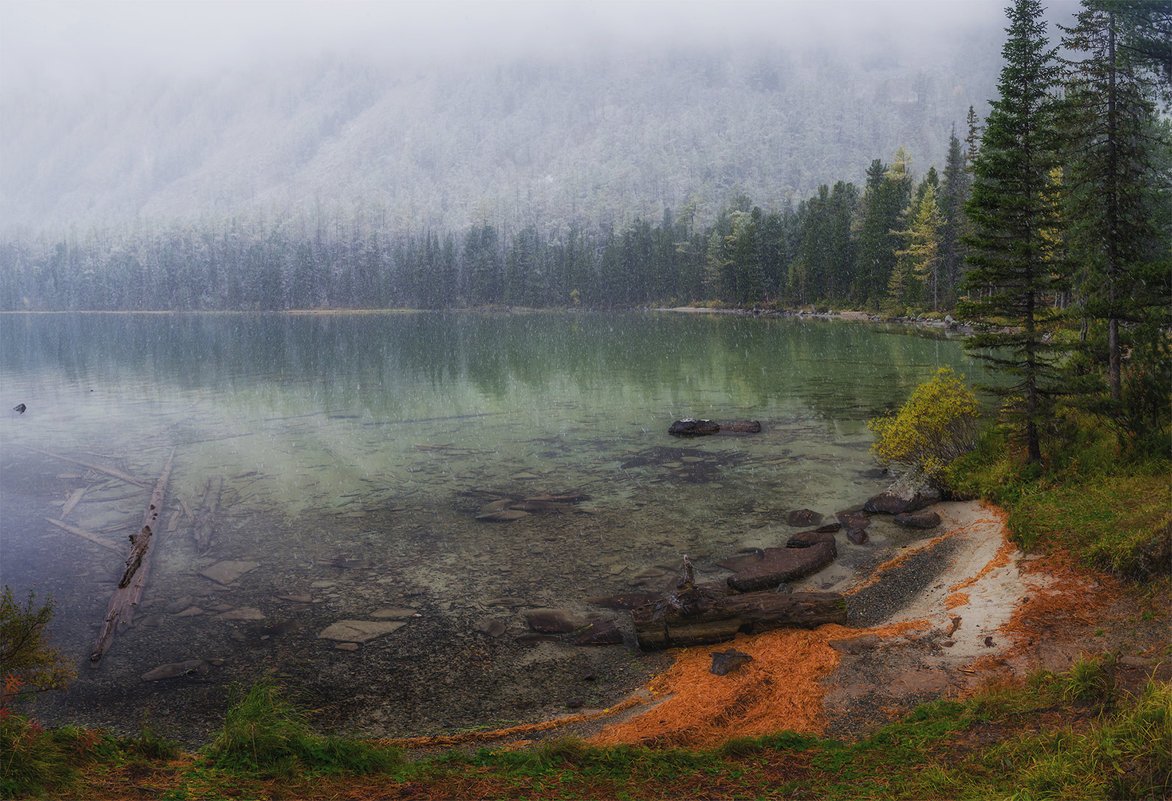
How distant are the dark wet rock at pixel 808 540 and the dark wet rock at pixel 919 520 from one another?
221 cm

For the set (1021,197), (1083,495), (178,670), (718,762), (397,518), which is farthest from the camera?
(397,518)

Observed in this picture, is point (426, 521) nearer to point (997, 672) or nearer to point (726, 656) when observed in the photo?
point (726, 656)

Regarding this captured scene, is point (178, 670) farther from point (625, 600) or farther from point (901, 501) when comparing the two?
point (901, 501)

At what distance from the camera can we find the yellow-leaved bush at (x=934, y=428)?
2058 centimetres

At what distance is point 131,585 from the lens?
563 inches

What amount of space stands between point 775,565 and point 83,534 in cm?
1625

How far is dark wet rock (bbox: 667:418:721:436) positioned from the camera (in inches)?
1110

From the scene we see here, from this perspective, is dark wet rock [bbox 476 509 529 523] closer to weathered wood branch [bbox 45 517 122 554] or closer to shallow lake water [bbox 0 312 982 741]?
shallow lake water [bbox 0 312 982 741]

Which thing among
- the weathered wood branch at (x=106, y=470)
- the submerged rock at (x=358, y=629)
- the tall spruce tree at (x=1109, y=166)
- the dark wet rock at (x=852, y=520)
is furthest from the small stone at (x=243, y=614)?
the tall spruce tree at (x=1109, y=166)

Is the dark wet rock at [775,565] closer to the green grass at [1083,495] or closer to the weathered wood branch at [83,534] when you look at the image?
the green grass at [1083,495]

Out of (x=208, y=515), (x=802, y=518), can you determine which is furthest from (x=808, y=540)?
(x=208, y=515)

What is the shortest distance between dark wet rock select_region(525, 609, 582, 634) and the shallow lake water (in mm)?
234

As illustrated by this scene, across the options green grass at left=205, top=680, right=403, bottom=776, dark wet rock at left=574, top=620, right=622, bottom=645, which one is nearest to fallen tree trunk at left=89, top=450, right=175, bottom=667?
green grass at left=205, top=680, right=403, bottom=776

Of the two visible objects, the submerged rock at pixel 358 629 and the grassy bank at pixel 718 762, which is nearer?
the grassy bank at pixel 718 762
